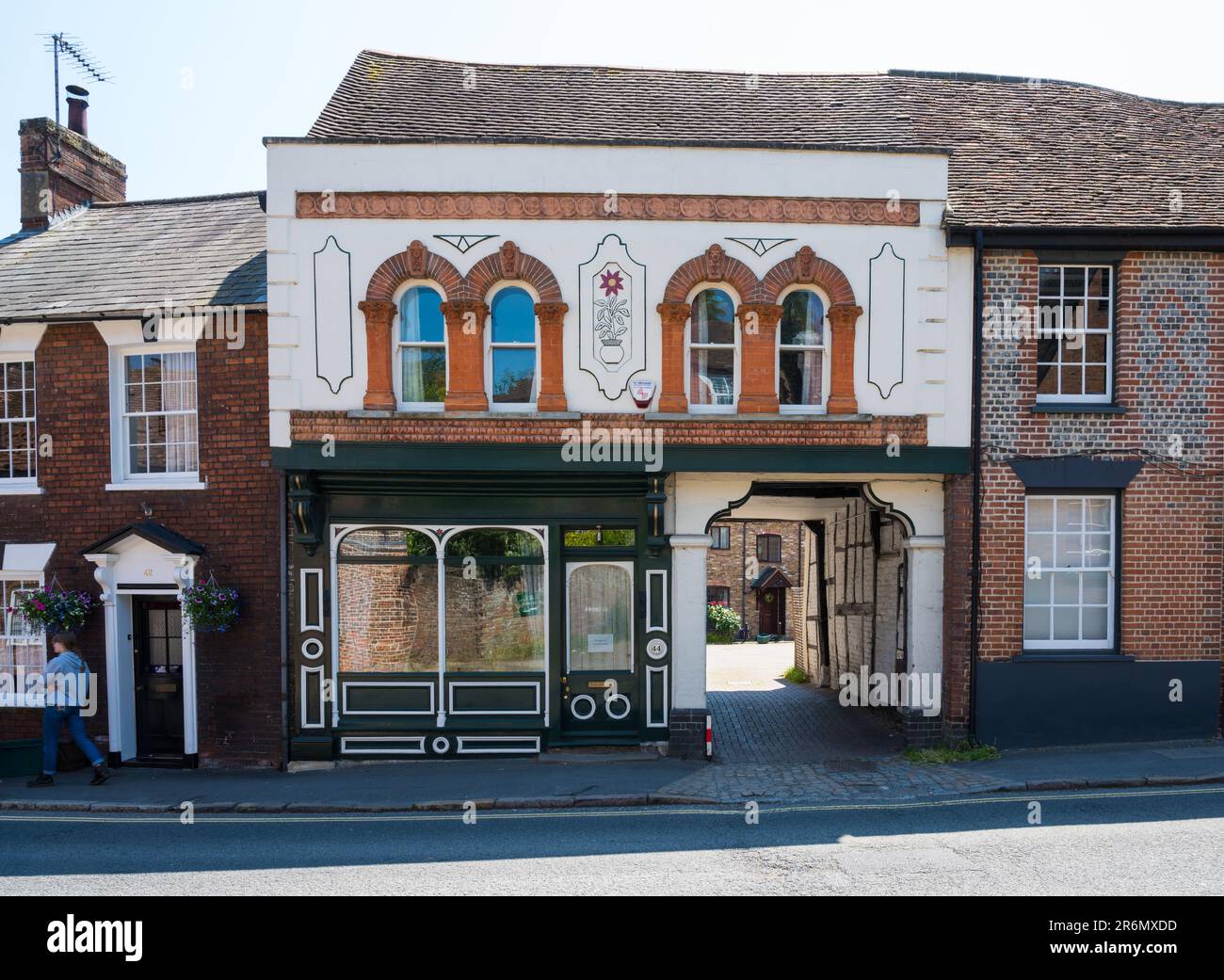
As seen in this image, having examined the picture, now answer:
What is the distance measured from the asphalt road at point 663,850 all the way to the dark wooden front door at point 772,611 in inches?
995

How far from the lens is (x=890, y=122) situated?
1325 cm

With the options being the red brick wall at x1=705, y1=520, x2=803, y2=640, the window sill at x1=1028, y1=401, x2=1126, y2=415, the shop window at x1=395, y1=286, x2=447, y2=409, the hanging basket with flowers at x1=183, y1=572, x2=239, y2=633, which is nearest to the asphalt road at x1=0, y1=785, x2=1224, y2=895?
the hanging basket with flowers at x1=183, y1=572, x2=239, y2=633

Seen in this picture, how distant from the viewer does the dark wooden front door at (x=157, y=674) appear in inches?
466

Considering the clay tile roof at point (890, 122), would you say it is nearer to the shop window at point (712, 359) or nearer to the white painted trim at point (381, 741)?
the shop window at point (712, 359)

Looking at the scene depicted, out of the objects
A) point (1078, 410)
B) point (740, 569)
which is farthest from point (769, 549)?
point (1078, 410)

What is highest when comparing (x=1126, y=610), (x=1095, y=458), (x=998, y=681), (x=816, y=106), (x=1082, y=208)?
(x=816, y=106)

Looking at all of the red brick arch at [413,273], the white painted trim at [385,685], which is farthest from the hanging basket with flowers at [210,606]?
the red brick arch at [413,273]

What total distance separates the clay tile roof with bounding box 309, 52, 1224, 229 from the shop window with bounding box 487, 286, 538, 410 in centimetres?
208

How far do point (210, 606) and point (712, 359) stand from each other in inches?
295

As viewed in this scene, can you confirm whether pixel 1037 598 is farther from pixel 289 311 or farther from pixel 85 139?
pixel 85 139

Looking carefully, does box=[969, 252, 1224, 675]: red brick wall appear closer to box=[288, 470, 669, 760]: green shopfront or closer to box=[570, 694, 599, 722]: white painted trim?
box=[288, 470, 669, 760]: green shopfront

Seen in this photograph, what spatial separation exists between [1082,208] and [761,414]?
5.28 m

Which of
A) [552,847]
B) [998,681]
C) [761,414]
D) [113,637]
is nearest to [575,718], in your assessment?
[552,847]

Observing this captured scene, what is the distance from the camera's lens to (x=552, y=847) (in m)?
7.95
